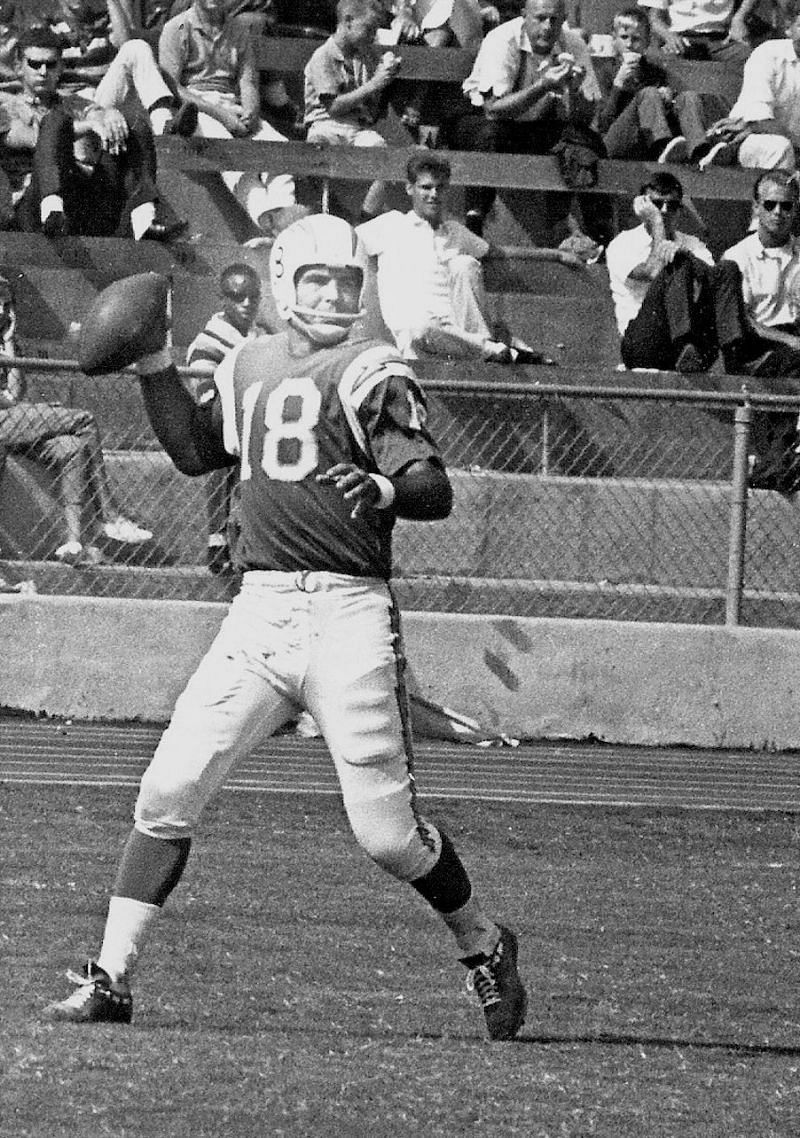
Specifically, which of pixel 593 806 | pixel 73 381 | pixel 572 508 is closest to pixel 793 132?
pixel 572 508

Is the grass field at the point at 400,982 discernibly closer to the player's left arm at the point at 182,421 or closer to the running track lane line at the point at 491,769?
the running track lane line at the point at 491,769

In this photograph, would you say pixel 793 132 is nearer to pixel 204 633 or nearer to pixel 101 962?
pixel 204 633

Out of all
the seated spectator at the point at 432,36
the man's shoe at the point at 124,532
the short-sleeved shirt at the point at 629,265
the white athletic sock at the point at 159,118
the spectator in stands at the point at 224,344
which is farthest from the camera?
the seated spectator at the point at 432,36

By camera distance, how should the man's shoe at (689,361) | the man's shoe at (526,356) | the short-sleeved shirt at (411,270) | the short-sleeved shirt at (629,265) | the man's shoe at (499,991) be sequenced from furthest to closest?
the short-sleeved shirt at (629,265), the man's shoe at (526,356), the short-sleeved shirt at (411,270), the man's shoe at (689,361), the man's shoe at (499,991)

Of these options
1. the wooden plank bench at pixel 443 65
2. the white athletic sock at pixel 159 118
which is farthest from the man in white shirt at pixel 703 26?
the white athletic sock at pixel 159 118

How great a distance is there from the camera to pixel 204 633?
427 inches

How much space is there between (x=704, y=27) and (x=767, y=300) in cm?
467

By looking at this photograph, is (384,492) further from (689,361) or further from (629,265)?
(629,265)

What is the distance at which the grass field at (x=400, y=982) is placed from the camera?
4641 millimetres

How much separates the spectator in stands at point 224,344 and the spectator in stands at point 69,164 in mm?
2238

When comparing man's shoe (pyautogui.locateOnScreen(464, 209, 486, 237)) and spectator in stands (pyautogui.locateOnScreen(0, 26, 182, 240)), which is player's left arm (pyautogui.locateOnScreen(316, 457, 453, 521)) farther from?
man's shoe (pyautogui.locateOnScreen(464, 209, 486, 237))

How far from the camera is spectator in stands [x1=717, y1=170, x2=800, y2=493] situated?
1230cm

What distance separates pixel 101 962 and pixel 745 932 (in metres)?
2.45

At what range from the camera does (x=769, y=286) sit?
12.9m
